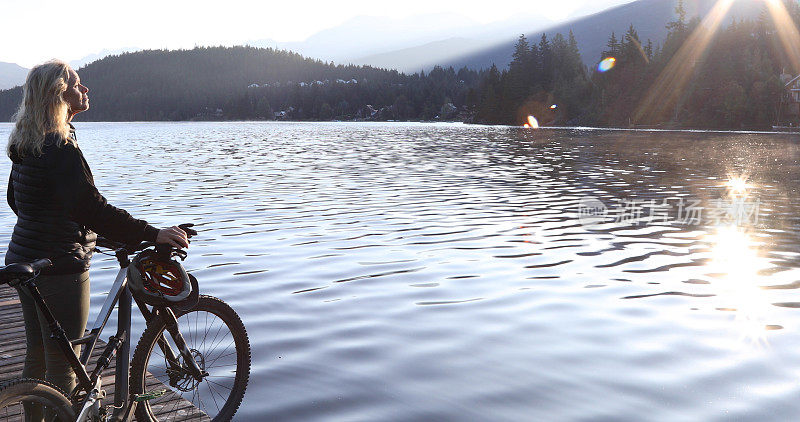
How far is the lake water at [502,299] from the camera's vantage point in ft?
23.1

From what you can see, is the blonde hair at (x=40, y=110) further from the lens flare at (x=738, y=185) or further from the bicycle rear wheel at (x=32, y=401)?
the lens flare at (x=738, y=185)

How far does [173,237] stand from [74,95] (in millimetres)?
1166

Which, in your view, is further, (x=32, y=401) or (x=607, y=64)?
(x=607, y=64)

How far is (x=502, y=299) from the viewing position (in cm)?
1091

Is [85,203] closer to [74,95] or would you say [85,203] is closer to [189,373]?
[74,95]

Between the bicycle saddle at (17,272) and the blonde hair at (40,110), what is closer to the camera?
the bicycle saddle at (17,272)

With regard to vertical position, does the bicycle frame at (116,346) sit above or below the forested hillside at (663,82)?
below

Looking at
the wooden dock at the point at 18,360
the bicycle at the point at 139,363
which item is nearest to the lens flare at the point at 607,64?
the wooden dock at the point at 18,360

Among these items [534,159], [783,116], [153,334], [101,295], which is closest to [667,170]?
[534,159]

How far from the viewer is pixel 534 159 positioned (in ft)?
156

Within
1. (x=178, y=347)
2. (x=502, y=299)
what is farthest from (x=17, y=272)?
(x=502, y=299)

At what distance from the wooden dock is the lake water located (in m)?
0.77

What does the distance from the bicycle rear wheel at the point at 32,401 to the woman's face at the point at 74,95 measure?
185cm

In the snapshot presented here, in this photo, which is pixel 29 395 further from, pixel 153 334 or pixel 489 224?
pixel 489 224
